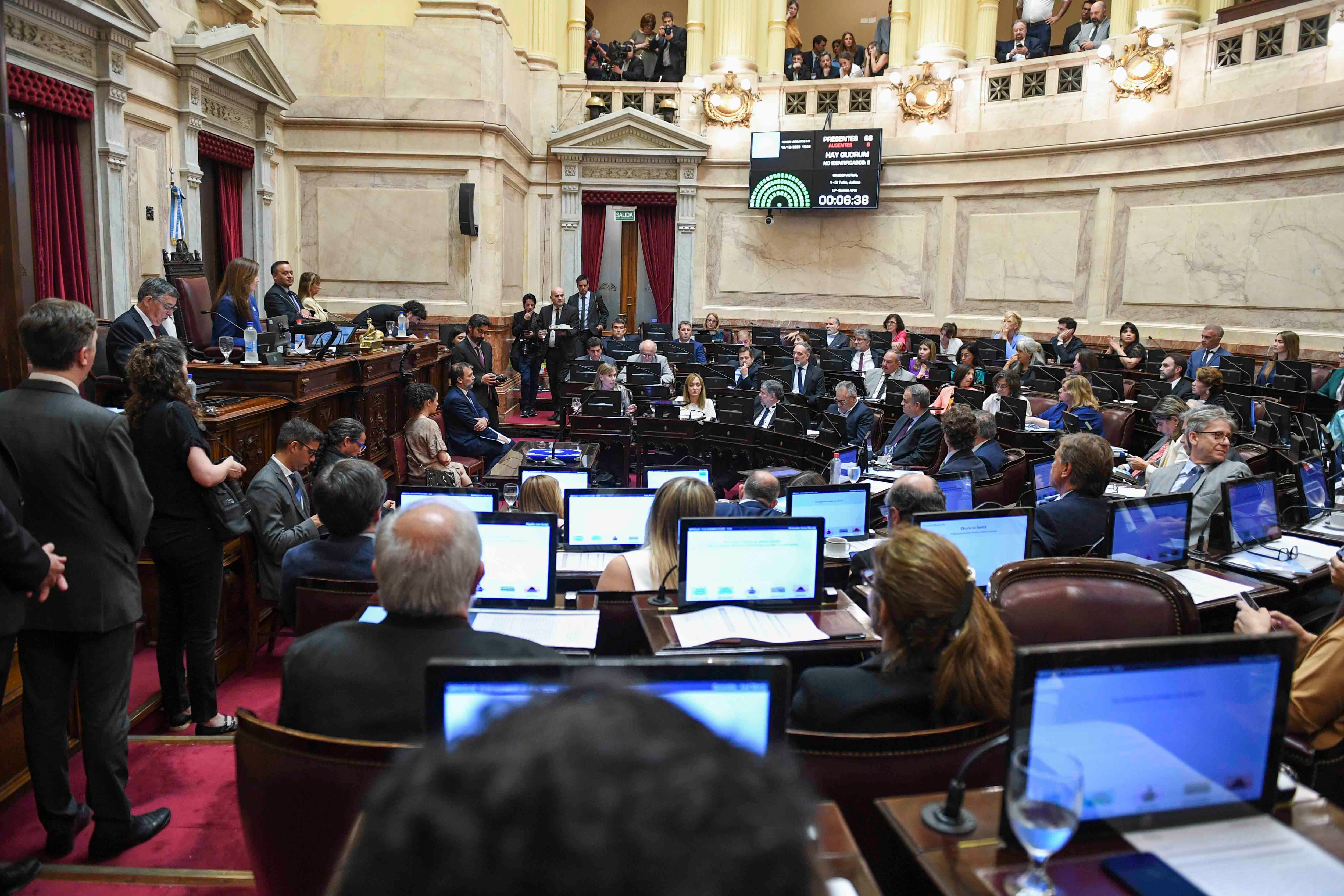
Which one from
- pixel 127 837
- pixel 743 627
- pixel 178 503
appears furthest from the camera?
pixel 178 503

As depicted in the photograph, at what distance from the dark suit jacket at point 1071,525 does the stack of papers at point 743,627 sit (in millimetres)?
1686

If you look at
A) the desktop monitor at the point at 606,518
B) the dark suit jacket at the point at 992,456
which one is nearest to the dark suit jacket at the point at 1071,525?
the dark suit jacket at the point at 992,456

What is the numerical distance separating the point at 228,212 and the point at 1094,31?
40.2ft

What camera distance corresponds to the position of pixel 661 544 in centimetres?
357

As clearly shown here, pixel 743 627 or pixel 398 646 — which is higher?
pixel 398 646

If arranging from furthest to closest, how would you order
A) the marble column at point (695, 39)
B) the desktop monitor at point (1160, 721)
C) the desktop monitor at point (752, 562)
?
the marble column at point (695, 39), the desktop monitor at point (752, 562), the desktop monitor at point (1160, 721)

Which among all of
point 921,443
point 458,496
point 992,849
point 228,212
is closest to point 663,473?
point 458,496

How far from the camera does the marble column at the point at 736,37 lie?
1553 centimetres

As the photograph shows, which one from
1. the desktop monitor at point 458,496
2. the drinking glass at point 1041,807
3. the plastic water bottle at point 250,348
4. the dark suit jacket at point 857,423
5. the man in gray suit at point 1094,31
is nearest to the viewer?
the drinking glass at point 1041,807

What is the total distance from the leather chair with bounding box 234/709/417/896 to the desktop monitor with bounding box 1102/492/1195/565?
3175mm

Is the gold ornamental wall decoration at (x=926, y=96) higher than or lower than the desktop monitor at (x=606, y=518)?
higher

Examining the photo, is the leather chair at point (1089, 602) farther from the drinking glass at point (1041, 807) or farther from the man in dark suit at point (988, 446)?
the man in dark suit at point (988, 446)

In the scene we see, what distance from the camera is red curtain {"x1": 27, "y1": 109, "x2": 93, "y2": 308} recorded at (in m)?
7.29

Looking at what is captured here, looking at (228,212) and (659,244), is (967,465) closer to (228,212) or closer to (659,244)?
(228,212)
